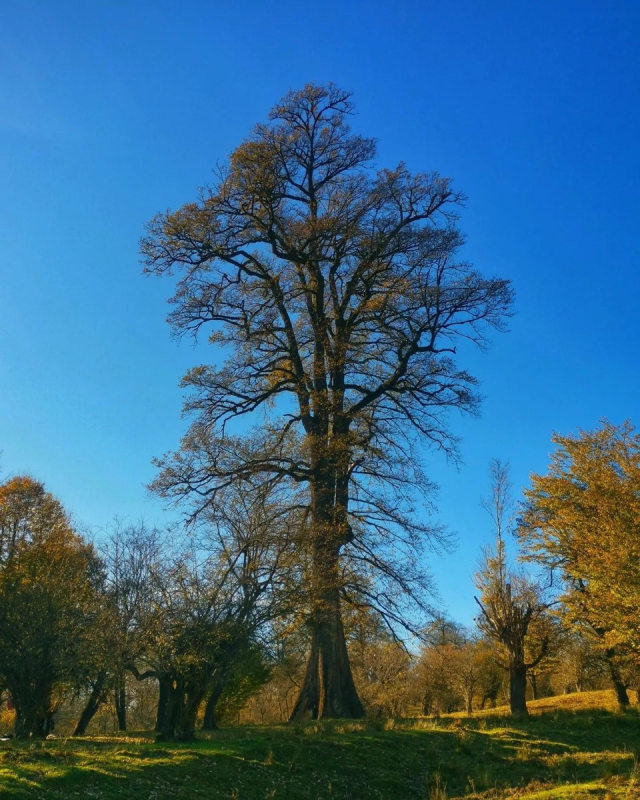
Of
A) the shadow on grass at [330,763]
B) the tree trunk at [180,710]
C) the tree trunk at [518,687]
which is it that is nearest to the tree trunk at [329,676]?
the shadow on grass at [330,763]

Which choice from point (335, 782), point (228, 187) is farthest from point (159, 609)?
point (228, 187)

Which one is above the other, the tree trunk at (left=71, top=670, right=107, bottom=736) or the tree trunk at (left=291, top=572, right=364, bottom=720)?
the tree trunk at (left=291, top=572, right=364, bottom=720)

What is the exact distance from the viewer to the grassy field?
10.4 meters

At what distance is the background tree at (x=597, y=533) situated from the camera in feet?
65.7

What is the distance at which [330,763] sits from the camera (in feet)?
43.2

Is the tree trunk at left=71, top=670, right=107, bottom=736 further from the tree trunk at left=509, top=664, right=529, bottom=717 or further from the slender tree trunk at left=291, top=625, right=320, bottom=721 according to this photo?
the tree trunk at left=509, top=664, right=529, bottom=717

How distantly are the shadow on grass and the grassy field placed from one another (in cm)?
2

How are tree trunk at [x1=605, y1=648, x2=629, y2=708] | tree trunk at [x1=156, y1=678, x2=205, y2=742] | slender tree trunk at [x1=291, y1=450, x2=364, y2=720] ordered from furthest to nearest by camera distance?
tree trunk at [x1=605, y1=648, x2=629, y2=708] → slender tree trunk at [x1=291, y1=450, x2=364, y2=720] → tree trunk at [x1=156, y1=678, x2=205, y2=742]

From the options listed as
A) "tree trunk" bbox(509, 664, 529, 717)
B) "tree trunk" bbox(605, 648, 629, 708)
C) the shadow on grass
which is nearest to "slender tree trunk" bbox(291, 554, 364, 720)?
the shadow on grass

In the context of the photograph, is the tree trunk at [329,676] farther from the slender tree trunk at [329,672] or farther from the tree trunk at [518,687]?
the tree trunk at [518,687]

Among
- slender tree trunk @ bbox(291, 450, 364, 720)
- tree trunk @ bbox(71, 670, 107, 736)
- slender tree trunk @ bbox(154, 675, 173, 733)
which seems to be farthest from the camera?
tree trunk @ bbox(71, 670, 107, 736)

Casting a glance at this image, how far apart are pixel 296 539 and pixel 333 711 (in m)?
4.94

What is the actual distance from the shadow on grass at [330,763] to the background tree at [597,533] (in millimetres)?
4563

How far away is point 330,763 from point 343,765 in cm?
26
